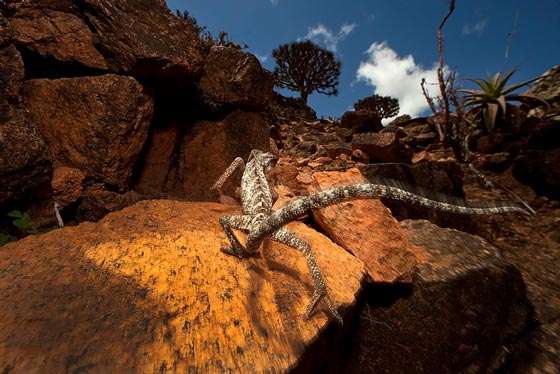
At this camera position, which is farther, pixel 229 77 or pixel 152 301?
pixel 229 77

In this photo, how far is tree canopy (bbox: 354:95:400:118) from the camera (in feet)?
71.2

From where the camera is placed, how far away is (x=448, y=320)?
244cm

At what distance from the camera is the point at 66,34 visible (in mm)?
3641

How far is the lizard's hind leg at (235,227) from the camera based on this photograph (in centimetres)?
238

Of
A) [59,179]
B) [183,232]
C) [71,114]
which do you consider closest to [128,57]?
[71,114]

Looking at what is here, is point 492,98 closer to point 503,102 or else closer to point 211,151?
point 503,102

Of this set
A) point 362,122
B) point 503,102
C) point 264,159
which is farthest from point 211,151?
point 362,122

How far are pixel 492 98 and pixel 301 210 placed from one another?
1032 cm

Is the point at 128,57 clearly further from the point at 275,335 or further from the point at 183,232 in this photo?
the point at 275,335

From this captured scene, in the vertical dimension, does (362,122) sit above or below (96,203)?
above

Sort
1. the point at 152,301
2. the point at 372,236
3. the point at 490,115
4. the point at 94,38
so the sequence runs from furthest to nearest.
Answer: the point at 490,115, the point at 94,38, the point at 372,236, the point at 152,301

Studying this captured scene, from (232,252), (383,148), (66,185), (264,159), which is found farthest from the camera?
(383,148)

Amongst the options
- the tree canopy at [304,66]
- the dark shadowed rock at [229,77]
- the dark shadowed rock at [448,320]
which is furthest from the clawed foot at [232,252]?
the tree canopy at [304,66]

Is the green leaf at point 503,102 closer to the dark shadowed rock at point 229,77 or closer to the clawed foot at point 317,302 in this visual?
the dark shadowed rock at point 229,77
